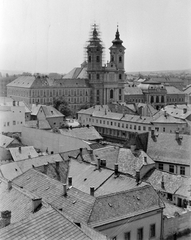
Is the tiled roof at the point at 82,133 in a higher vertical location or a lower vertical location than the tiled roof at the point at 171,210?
higher

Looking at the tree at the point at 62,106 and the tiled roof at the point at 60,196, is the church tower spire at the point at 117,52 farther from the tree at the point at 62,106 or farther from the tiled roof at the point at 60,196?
the tiled roof at the point at 60,196

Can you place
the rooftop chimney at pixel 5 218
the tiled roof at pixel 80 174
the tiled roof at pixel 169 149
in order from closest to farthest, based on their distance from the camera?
1. the rooftop chimney at pixel 5 218
2. the tiled roof at pixel 80 174
3. the tiled roof at pixel 169 149

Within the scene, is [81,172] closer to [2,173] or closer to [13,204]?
[2,173]

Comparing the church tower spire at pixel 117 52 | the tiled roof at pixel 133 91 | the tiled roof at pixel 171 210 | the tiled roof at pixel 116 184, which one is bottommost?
the tiled roof at pixel 171 210

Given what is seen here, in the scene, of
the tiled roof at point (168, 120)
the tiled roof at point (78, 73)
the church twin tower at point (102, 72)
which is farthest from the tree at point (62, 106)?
the tiled roof at point (168, 120)

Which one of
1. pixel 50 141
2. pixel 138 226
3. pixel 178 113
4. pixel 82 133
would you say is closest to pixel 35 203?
pixel 138 226

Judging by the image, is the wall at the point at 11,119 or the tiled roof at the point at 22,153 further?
the wall at the point at 11,119

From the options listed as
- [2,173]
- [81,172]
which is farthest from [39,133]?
Answer: [81,172]
